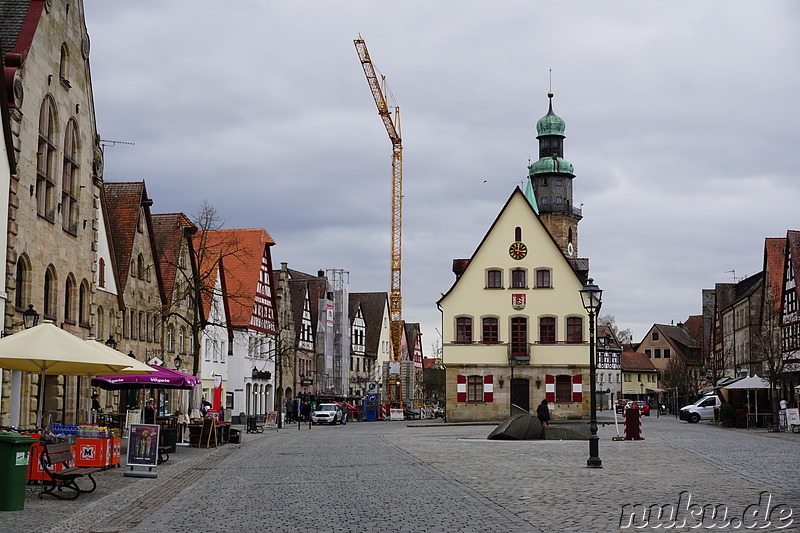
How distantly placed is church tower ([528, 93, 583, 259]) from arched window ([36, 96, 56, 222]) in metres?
92.8

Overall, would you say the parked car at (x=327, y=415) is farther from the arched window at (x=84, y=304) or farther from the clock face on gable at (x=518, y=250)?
the arched window at (x=84, y=304)

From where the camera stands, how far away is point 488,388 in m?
61.5

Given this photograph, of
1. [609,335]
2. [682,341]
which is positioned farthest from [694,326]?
[609,335]

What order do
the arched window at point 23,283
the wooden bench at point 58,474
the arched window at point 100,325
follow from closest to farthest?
the wooden bench at point 58,474
the arched window at point 23,283
the arched window at point 100,325

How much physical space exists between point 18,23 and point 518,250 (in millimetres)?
37073

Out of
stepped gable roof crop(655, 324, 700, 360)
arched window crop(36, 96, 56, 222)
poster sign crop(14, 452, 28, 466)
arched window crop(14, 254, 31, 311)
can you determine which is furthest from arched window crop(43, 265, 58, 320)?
stepped gable roof crop(655, 324, 700, 360)

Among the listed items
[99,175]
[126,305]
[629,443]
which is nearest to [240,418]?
[126,305]

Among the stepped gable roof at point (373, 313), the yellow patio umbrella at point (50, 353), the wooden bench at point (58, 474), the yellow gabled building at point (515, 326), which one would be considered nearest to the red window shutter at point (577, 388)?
the yellow gabled building at point (515, 326)

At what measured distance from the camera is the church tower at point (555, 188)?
12300 centimetres

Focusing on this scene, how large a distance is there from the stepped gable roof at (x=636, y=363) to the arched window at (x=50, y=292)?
113 m

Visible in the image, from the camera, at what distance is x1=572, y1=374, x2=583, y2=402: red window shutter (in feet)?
200

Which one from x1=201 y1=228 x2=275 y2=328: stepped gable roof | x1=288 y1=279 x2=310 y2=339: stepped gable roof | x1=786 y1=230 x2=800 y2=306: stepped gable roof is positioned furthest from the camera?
x1=288 y1=279 x2=310 y2=339: stepped gable roof

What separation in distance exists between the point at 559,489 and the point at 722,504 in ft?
11.0

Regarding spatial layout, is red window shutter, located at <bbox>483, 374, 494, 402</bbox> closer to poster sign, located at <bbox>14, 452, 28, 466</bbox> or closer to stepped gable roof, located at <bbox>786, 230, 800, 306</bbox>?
stepped gable roof, located at <bbox>786, 230, 800, 306</bbox>
